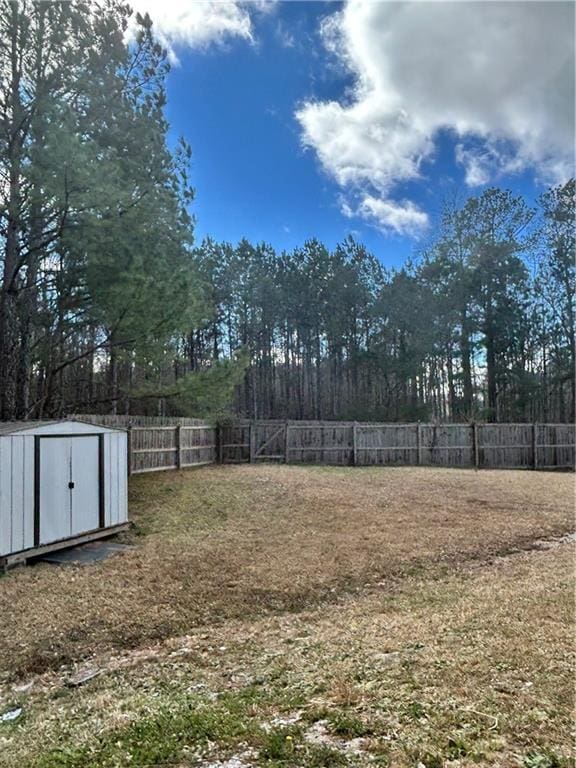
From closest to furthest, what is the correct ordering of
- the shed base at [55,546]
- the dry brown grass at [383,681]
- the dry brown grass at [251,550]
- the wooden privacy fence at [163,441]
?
Answer: the dry brown grass at [383,681], the dry brown grass at [251,550], the shed base at [55,546], the wooden privacy fence at [163,441]

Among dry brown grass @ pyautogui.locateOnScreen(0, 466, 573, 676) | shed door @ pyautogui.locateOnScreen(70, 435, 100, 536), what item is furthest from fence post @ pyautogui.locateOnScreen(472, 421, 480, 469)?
shed door @ pyautogui.locateOnScreen(70, 435, 100, 536)

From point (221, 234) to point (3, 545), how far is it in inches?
807

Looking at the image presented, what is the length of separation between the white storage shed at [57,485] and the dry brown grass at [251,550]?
45cm

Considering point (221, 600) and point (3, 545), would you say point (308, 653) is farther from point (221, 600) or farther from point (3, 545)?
point (3, 545)

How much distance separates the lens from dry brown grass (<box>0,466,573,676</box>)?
13.3 feet

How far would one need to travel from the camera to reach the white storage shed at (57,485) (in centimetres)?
553

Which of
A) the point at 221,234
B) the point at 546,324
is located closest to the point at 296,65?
the point at 221,234

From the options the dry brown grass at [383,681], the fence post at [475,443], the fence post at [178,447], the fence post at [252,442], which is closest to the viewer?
the dry brown grass at [383,681]

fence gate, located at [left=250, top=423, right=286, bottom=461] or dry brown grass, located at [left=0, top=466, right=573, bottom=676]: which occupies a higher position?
fence gate, located at [left=250, top=423, right=286, bottom=461]

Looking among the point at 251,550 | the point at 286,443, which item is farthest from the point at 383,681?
the point at 286,443

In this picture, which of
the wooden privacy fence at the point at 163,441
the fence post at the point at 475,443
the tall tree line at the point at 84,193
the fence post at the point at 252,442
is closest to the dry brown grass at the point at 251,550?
the wooden privacy fence at the point at 163,441

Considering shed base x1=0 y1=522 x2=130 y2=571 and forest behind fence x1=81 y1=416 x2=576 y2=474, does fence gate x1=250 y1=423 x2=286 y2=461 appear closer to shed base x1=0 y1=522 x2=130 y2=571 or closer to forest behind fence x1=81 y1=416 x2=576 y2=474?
forest behind fence x1=81 y1=416 x2=576 y2=474

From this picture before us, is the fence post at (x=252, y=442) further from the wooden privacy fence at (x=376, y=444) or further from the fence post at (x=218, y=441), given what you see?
the fence post at (x=218, y=441)

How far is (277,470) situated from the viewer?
42.0 ft
